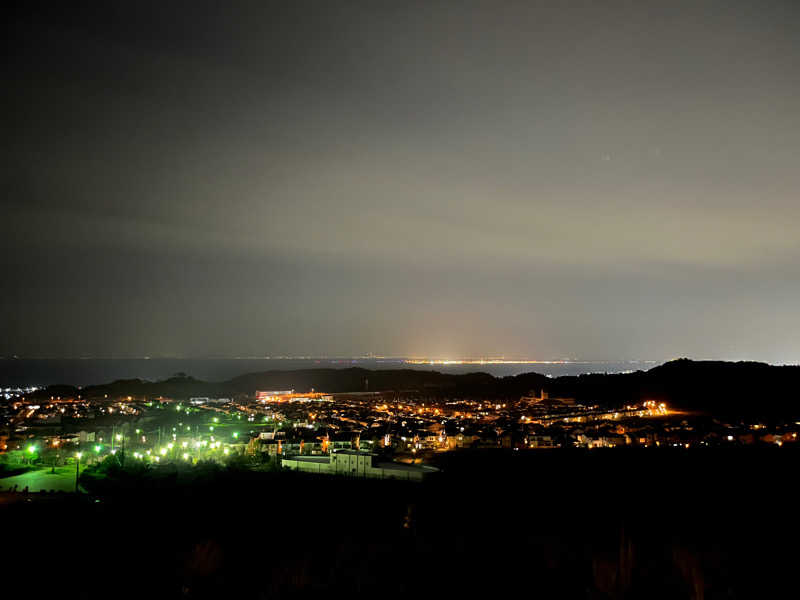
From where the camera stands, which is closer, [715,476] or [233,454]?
[715,476]

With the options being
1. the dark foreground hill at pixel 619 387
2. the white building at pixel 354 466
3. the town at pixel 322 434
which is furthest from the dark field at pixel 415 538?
the dark foreground hill at pixel 619 387

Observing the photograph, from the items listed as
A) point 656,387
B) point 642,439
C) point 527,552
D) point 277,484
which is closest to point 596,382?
point 656,387

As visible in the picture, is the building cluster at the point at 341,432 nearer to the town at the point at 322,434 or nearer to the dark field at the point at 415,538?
the town at the point at 322,434

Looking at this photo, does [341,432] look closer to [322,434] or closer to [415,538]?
[322,434]

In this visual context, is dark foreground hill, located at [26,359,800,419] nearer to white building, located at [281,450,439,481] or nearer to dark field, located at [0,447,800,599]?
white building, located at [281,450,439,481]

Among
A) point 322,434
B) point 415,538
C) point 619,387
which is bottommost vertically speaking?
point 322,434

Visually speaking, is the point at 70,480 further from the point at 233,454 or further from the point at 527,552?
the point at 527,552

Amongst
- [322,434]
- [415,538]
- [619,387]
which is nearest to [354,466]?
[322,434]

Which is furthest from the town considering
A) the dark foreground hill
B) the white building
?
the dark foreground hill
